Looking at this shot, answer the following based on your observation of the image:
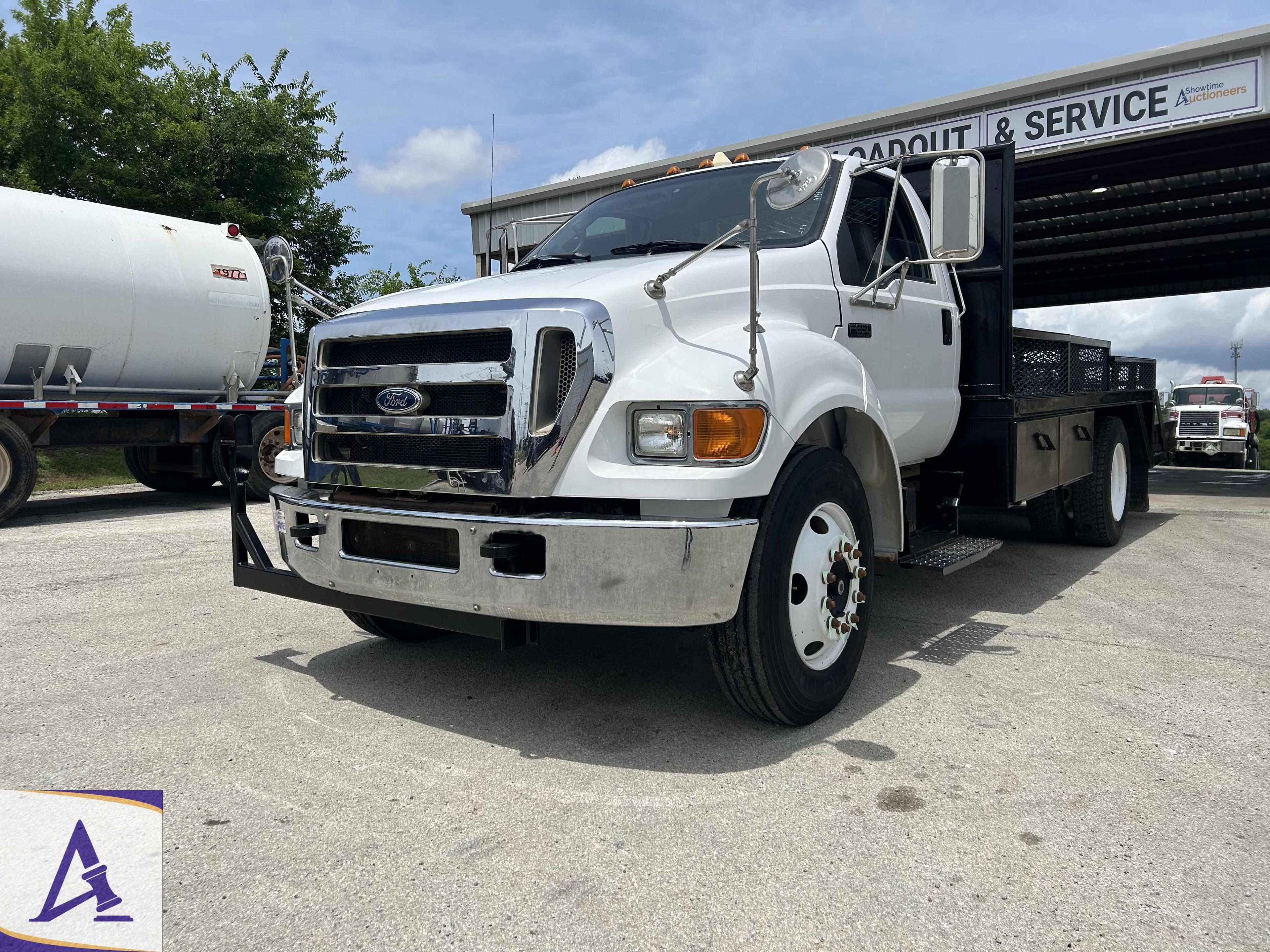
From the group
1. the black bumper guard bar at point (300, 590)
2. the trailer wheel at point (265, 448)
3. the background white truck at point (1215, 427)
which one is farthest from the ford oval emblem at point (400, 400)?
the background white truck at point (1215, 427)

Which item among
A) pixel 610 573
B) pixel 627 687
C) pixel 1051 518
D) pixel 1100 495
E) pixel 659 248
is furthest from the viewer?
pixel 1051 518

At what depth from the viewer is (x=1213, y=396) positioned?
87.9ft

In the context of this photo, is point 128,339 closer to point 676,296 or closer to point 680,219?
point 680,219

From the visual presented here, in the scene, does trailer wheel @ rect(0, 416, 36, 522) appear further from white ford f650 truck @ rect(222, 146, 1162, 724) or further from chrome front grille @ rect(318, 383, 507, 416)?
chrome front grille @ rect(318, 383, 507, 416)

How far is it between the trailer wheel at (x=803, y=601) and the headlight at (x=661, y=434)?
388 millimetres

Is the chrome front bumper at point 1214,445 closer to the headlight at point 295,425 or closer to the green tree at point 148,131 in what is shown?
the green tree at point 148,131

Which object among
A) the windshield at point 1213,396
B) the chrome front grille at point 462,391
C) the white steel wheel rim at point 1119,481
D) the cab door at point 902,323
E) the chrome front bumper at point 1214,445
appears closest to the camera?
the chrome front grille at point 462,391

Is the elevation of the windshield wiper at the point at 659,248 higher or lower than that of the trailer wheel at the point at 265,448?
higher

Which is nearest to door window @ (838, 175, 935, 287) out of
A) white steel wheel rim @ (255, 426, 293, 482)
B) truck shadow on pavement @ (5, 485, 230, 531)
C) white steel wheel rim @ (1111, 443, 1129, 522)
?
white steel wheel rim @ (1111, 443, 1129, 522)

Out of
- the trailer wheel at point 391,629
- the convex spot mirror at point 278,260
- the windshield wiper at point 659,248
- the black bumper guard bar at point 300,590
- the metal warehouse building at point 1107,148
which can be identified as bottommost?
the trailer wheel at point 391,629

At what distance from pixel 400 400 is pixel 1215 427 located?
27801mm

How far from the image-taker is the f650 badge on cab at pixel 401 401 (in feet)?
10.8

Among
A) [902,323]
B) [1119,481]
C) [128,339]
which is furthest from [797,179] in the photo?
[128,339]

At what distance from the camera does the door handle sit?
5.70 metres
